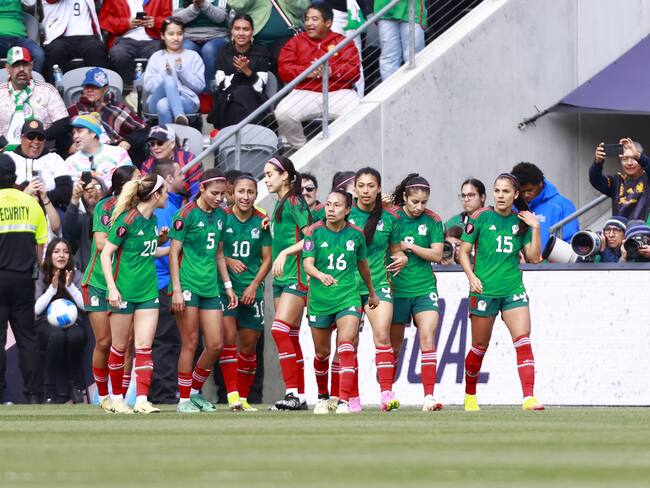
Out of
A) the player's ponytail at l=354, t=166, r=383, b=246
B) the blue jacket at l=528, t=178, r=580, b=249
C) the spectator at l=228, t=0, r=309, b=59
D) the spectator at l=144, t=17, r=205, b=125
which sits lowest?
the player's ponytail at l=354, t=166, r=383, b=246

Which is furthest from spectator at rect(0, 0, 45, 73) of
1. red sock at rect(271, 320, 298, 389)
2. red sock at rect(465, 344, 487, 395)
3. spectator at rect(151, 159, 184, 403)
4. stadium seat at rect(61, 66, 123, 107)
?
red sock at rect(465, 344, 487, 395)

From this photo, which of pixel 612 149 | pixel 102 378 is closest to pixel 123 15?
pixel 612 149

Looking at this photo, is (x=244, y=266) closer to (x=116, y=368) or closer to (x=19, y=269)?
(x=116, y=368)

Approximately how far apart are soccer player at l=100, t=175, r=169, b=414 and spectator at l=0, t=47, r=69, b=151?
5.34m

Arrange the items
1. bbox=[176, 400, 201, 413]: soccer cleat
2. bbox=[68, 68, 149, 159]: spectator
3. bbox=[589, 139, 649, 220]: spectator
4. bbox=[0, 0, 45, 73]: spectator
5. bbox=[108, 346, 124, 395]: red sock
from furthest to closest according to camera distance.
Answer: bbox=[0, 0, 45, 73]: spectator → bbox=[68, 68, 149, 159]: spectator → bbox=[589, 139, 649, 220]: spectator → bbox=[176, 400, 201, 413]: soccer cleat → bbox=[108, 346, 124, 395]: red sock

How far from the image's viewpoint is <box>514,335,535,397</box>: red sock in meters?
14.0

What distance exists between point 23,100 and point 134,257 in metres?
5.92

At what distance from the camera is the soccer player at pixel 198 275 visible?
46.5 feet

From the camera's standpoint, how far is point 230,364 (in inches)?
574

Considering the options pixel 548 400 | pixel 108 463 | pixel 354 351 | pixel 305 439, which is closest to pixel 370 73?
pixel 548 400

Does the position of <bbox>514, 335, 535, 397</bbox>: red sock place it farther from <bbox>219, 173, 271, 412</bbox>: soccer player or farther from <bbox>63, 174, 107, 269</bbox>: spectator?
<bbox>63, 174, 107, 269</bbox>: spectator

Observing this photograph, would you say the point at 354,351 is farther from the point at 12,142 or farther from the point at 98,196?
the point at 12,142

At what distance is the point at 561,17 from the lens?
20.5 meters

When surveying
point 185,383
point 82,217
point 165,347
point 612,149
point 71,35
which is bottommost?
point 185,383
